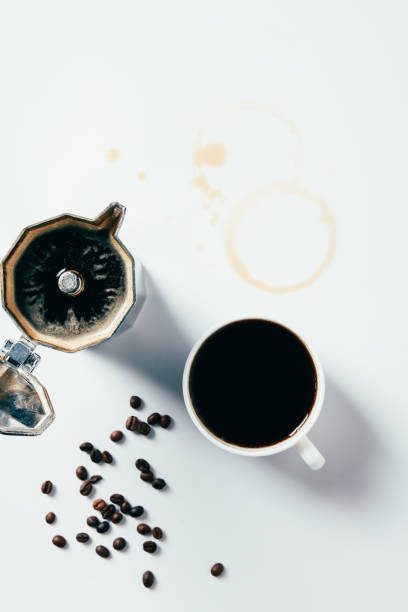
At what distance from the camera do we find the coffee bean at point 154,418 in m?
0.88

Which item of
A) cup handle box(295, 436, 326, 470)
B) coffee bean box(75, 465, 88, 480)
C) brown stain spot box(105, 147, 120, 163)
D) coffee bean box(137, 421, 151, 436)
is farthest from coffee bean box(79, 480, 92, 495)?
brown stain spot box(105, 147, 120, 163)

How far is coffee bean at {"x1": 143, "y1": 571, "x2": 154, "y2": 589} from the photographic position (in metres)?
0.88

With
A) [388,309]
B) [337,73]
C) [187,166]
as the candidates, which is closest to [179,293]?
[187,166]

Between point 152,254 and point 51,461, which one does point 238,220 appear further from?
point 51,461

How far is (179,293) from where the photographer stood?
2.91 feet

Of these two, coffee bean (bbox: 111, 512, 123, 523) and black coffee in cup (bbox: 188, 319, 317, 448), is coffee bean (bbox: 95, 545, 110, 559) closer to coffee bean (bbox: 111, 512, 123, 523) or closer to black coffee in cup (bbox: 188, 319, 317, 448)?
coffee bean (bbox: 111, 512, 123, 523)

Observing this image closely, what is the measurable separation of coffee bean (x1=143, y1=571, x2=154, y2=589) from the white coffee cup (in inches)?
10.0

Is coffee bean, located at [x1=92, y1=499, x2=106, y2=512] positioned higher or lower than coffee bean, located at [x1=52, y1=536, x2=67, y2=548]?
higher

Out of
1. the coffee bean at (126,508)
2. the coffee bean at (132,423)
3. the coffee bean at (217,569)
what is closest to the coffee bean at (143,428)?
the coffee bean at (132,423)

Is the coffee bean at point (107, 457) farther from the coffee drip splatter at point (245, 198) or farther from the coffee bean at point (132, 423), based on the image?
the coffee drip splatter at point (245, 198)

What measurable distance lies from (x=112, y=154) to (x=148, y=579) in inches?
24.6

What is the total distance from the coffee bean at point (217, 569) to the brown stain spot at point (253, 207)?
0.40 metres

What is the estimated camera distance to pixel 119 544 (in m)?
0.89

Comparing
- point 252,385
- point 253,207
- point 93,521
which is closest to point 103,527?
point 93,521
